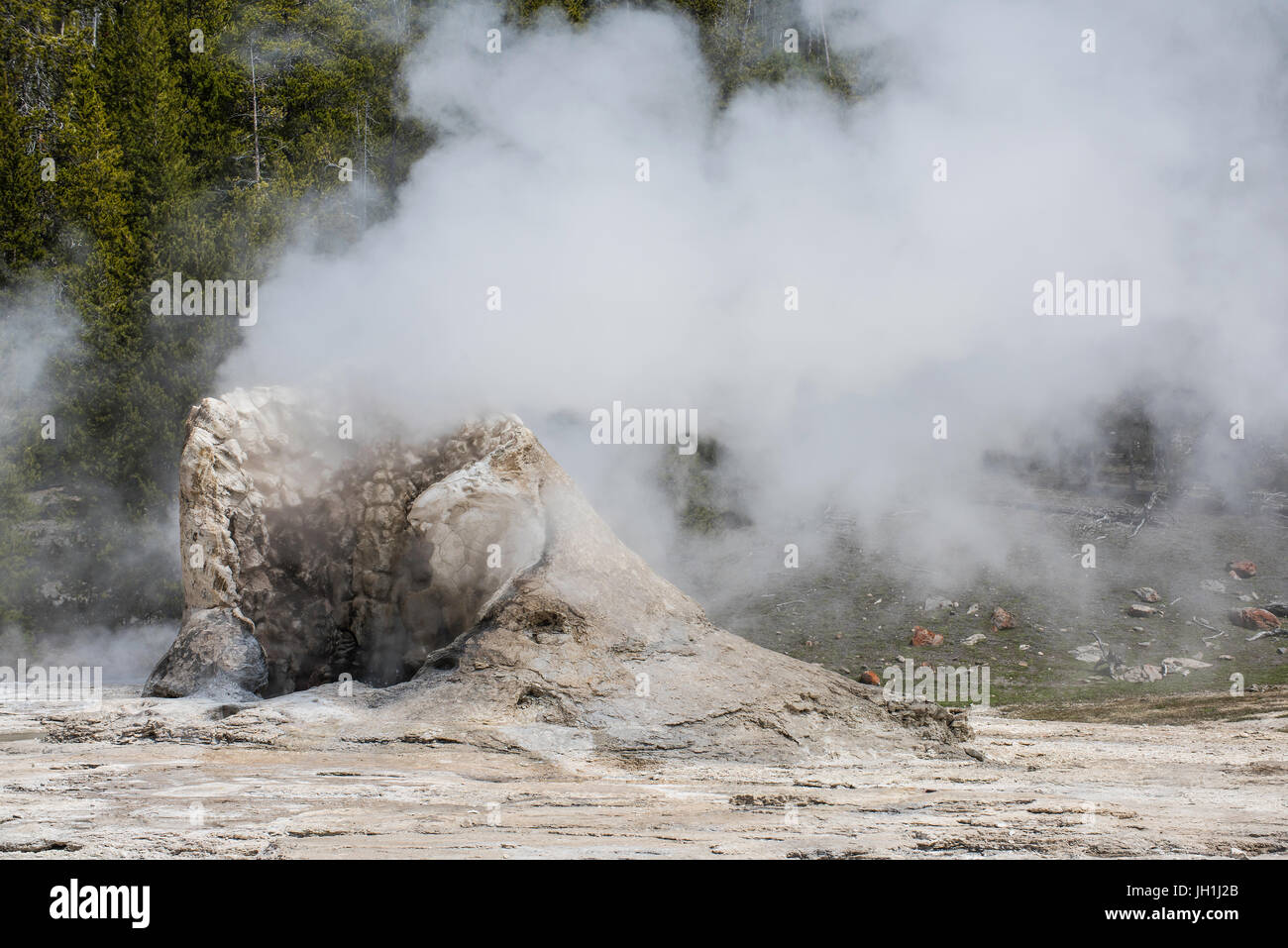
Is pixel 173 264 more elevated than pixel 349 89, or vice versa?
pixel 349 89

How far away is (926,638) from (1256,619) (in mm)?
3259

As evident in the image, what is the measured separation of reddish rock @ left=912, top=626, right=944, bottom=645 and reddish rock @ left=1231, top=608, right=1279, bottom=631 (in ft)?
9.64

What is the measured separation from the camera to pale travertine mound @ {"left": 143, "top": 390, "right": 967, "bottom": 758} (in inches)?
261

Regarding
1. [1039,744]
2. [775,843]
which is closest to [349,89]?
[1039,744]

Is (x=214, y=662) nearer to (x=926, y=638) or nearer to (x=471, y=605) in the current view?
(x=471, y=605)

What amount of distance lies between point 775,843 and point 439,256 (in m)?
6.53

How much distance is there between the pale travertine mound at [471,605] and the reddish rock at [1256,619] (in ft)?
19.7

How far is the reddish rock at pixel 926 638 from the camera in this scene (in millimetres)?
11992

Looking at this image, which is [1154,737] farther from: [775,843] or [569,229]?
[569,229]

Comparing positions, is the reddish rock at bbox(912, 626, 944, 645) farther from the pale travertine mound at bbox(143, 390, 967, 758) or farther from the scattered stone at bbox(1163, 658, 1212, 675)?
the pale travertine mound at bbox(143, 390, 967, 758)

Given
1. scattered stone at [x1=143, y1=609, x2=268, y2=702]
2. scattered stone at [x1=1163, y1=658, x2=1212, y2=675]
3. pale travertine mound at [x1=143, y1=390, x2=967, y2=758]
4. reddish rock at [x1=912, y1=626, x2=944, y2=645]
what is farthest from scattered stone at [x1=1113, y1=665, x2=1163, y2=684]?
scattered stone at [x1=143, y1=609, x2=268, y2=702]

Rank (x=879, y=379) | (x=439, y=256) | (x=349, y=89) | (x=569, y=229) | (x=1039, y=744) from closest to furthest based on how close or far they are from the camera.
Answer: (x=1039, y=744), (x=439, y=256), (x=569, y=229), (x=879, y=379), (x=349, y=89)

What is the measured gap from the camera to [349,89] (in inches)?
849

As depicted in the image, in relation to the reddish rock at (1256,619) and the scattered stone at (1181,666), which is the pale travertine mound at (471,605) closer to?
the scattered stone at (1181,666)
